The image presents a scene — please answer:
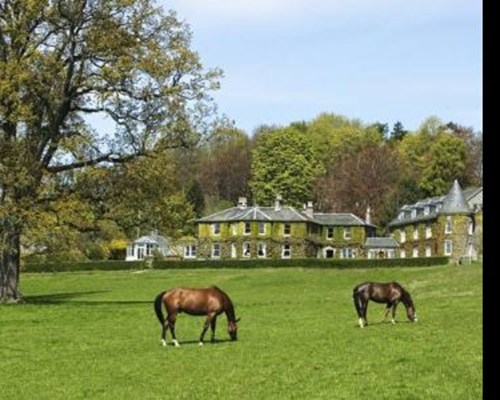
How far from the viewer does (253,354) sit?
18.4 m

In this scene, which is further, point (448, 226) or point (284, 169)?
point (284, 169)

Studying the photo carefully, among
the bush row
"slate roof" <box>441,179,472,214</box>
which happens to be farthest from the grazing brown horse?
"slate roof" <box>441,179,472,214</box>

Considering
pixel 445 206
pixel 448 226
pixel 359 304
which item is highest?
pixel 445 206

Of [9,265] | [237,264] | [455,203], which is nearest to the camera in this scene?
[9,265]

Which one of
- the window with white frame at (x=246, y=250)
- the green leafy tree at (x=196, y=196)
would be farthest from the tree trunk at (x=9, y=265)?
the green leafy tree at (x=196, y=196)

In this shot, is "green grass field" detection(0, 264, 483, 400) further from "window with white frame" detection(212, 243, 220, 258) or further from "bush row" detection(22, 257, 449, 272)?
"window with white frame" detection(212, 243, 220, 258)

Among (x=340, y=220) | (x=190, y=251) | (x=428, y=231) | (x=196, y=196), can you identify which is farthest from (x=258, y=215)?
(x=428, y=231)

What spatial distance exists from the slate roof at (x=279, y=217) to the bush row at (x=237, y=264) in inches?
858

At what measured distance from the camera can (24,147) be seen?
37.1 metres

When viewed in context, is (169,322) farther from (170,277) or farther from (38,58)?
(170,277)

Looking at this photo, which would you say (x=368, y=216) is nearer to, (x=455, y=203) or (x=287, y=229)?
(x=287, y=229)

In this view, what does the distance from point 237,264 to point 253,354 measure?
57.4m

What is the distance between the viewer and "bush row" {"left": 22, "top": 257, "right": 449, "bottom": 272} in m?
70.4
